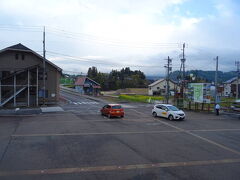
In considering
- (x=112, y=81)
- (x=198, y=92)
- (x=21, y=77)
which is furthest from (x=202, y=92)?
(x=112, y=81)

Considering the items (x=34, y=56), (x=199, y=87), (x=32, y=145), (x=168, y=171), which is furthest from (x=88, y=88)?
(x=168, y=171)

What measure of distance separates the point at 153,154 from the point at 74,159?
3.65 metres

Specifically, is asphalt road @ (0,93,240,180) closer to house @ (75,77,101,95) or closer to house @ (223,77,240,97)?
house @ (75,77,101,95)

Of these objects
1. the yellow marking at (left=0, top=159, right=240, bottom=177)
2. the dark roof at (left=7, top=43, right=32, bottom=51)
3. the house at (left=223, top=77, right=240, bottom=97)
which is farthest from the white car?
the house at (left=223, top=77, right=240, bottom=97)

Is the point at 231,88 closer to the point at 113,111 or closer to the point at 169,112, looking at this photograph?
the point at 169,112

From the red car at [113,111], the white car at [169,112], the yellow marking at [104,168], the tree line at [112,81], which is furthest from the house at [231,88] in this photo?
the yellow marking at [104,168]

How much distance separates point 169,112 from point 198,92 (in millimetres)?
10464

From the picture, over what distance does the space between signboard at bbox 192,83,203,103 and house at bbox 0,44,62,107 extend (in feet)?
74.2

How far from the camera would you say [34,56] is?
124 feet

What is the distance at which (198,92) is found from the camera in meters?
31.9

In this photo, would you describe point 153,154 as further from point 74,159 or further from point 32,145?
point 32,145

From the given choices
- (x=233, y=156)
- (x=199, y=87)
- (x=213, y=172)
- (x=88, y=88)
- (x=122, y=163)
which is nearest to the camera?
(x=213, y=172)

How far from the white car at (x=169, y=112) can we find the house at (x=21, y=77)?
18.6m

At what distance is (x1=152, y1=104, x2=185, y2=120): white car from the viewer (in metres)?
23.0
